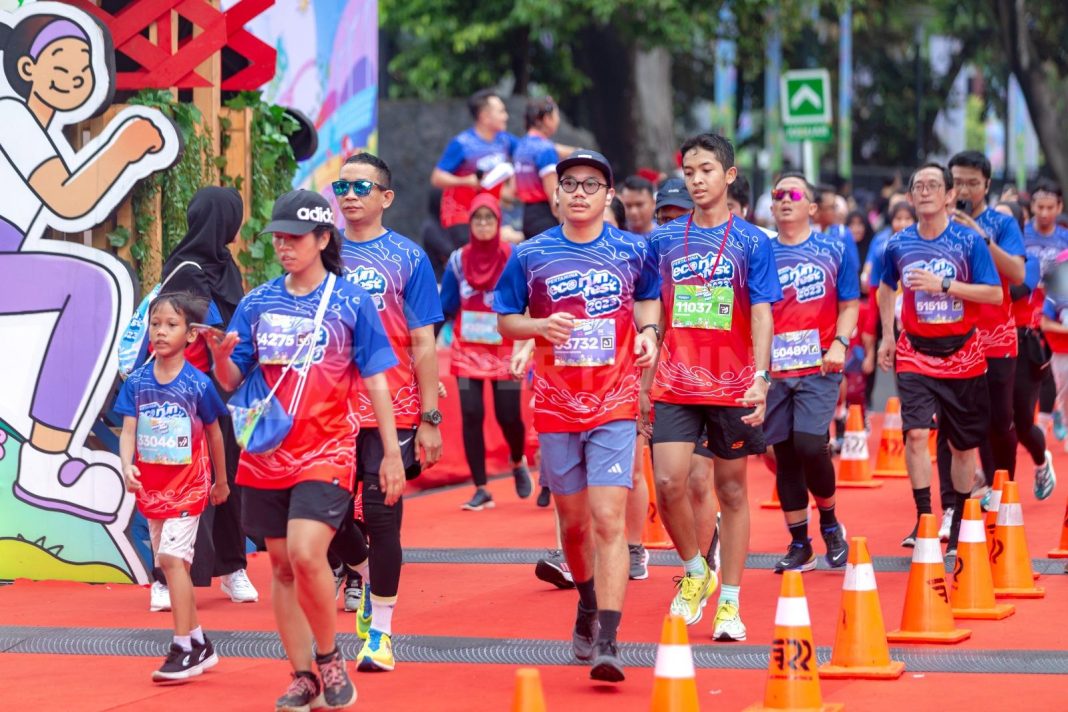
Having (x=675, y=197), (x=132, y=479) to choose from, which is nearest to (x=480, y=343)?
(x=675, y=197)

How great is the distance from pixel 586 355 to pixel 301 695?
6.22ft

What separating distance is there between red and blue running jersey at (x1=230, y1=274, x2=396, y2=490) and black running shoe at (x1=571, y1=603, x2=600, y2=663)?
141cm

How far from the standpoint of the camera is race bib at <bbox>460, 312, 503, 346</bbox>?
41.9 ft

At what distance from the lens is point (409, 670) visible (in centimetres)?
774

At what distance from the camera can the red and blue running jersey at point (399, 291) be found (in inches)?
330

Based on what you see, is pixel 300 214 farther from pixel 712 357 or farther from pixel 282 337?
pixel 712 357

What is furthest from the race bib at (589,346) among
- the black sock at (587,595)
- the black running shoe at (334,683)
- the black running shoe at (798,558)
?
the black running shoe at (798,558)

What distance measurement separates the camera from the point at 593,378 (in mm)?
7629

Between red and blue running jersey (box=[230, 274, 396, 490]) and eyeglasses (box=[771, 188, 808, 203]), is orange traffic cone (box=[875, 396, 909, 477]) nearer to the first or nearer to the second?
eyeglasses (box=[771, 188, 808, 203])

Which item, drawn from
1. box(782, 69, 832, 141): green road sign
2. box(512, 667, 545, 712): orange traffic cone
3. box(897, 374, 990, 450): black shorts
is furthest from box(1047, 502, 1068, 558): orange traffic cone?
box(782, 69, 832, 141): green road sign

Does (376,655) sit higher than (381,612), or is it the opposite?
(381,612)

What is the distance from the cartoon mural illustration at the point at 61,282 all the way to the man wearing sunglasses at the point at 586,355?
10.1ft

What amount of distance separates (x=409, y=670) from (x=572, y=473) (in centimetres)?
111

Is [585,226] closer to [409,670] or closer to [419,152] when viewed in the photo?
[409,670]
